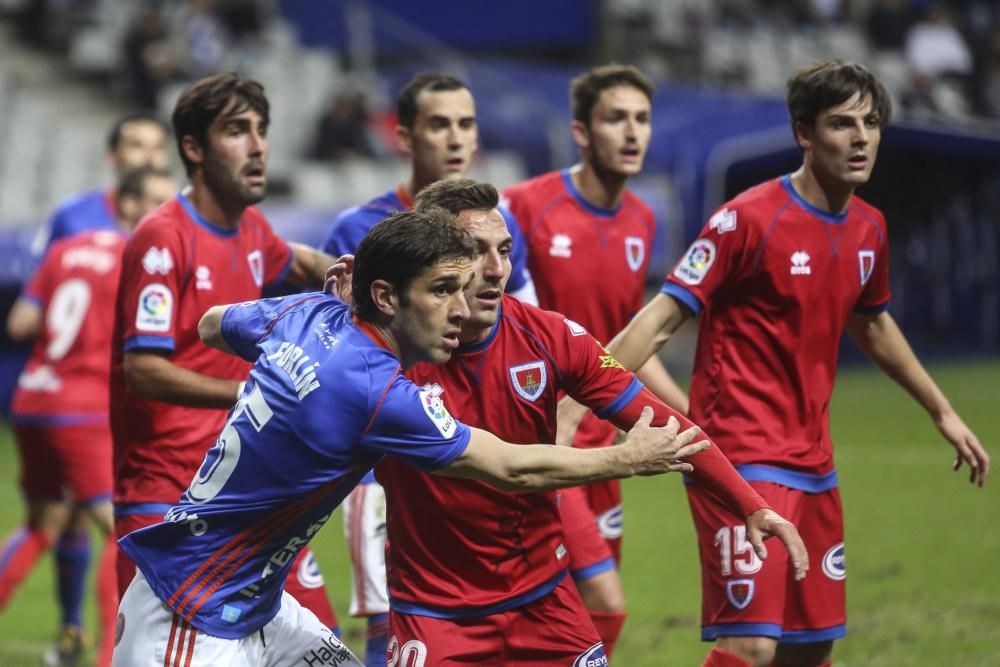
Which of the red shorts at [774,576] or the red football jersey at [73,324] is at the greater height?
the red football jersey at [73,324]

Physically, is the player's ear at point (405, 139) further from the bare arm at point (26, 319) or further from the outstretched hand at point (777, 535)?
the outstretched hand at point (777, 535)

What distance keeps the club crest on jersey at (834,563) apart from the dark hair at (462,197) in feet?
5.90

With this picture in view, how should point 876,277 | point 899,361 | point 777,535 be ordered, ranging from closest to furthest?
point 777,535
point 876,277
point 899,361

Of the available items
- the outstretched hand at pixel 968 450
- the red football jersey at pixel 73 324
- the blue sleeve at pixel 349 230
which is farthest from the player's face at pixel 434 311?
the red football jersey at pixel 73 324

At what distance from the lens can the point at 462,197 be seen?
4.86 m

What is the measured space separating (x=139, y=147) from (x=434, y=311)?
15.4 feet

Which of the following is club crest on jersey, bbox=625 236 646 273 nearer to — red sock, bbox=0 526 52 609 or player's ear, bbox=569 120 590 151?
player's ear, bbox=569 120 590 151

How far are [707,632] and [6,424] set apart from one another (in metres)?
13.5

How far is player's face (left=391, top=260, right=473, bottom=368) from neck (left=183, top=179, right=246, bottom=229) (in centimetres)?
174

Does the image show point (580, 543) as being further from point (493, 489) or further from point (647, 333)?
point (493, 489)

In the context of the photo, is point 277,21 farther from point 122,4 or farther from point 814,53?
point 814,53

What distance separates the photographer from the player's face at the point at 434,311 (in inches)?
167

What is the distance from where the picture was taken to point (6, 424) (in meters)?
17.4

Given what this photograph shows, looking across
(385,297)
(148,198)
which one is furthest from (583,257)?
(385,297)
